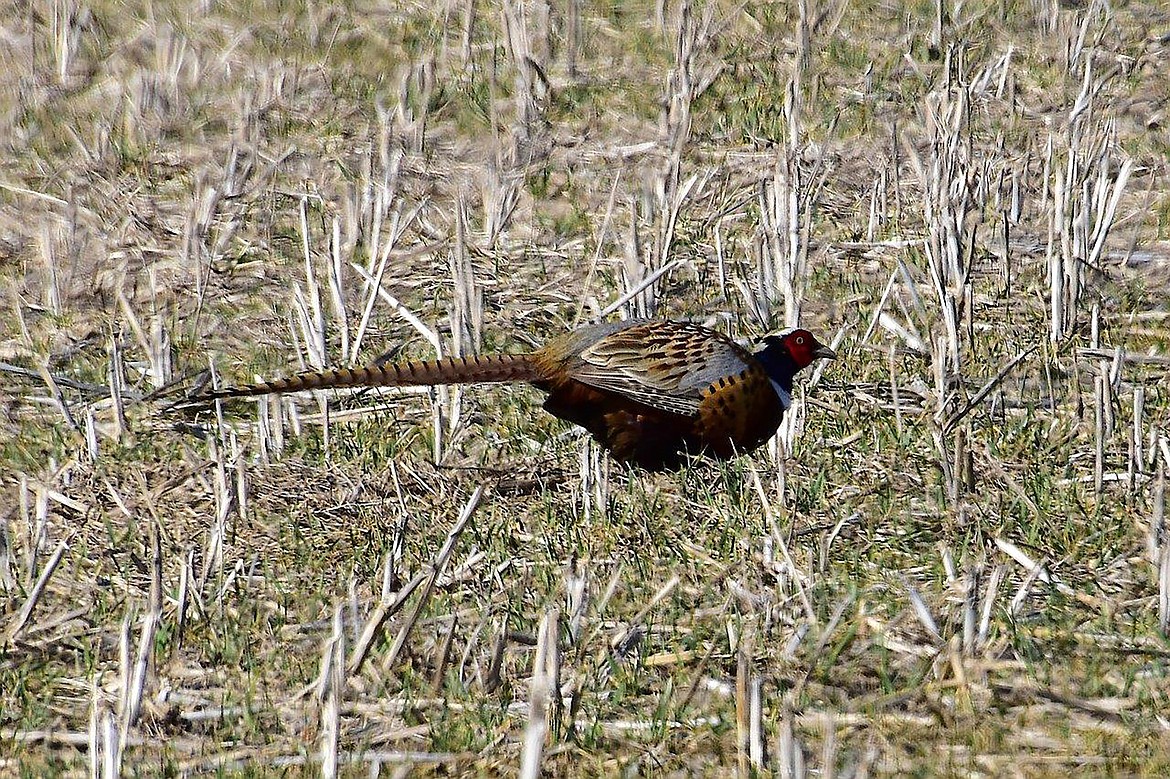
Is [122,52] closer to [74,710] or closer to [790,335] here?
[790,335]

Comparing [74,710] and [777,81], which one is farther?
[777,81]

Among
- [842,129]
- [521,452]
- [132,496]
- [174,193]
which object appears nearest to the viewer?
[132,496]

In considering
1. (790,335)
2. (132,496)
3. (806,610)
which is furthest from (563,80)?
(806,610)

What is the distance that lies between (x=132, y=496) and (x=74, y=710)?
4.44ft

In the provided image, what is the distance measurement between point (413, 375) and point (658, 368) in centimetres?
79

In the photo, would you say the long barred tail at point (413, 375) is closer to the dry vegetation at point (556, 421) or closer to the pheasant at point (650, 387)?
the pheasant at point (650, 387)

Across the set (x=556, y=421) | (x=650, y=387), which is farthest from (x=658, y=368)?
(x=556, y=421)

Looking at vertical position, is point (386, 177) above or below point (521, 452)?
above

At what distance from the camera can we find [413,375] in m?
5.36

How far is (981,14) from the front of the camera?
938 centimetres

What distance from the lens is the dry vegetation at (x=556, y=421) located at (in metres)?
4.01

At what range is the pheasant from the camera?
546cm

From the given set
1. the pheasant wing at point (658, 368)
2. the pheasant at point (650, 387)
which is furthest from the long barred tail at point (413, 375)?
the pheasant wing at point (658, 368)

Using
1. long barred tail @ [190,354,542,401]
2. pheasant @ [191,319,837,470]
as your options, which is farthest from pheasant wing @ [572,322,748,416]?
long barred tail @ [190,354,542,401]
